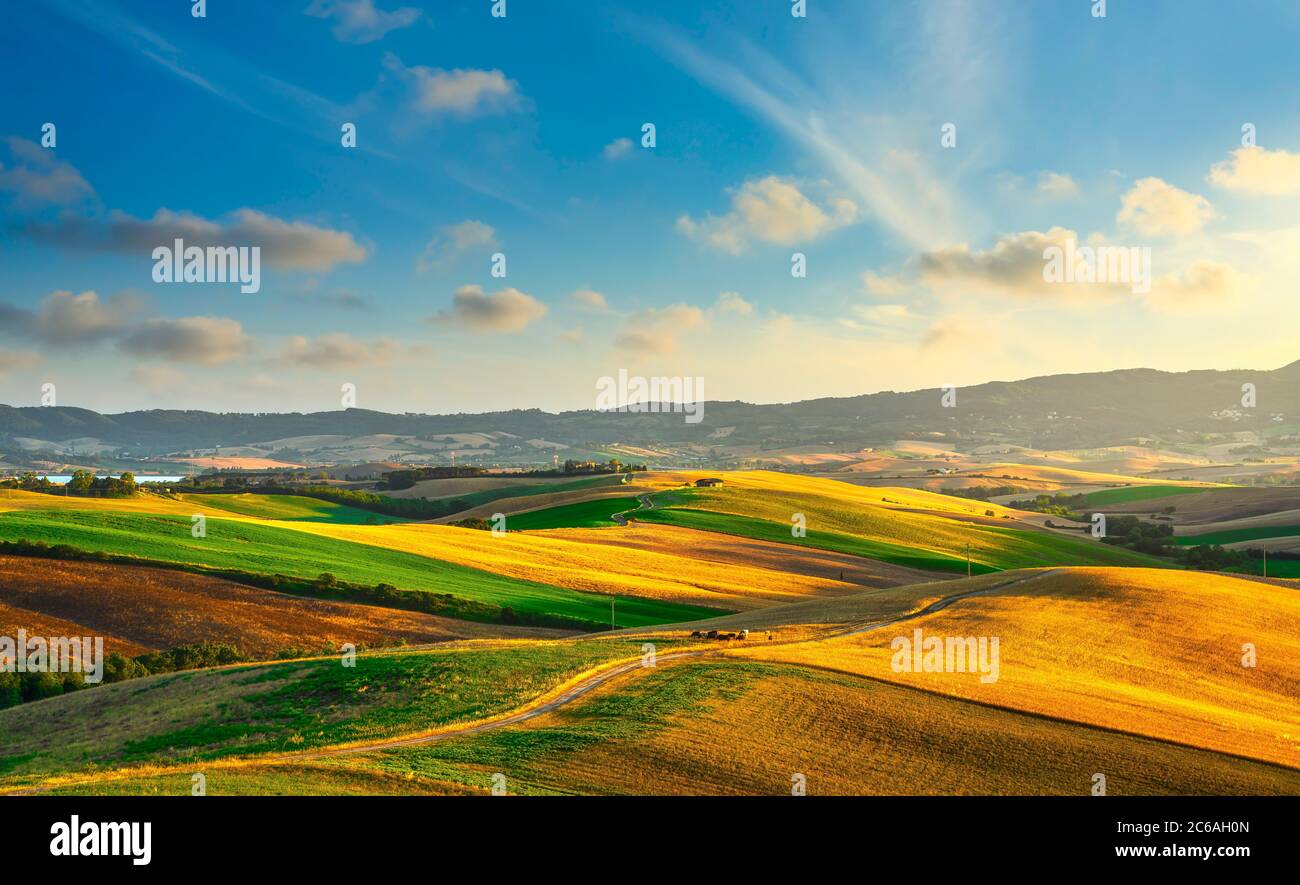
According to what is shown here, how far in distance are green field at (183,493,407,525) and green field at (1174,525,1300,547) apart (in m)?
137

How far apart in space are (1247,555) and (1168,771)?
4645 inches

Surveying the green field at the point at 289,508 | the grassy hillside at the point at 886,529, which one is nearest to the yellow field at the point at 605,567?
the grassy hillside at the point at 886,529

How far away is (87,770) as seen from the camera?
32.0 meters

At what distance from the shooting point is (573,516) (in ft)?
453

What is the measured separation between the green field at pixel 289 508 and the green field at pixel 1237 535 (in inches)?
5387

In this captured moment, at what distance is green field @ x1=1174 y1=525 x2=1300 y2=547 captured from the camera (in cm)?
13736

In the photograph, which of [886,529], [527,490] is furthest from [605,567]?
[527,490]

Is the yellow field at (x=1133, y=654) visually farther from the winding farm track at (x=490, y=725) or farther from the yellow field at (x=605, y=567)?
the yellow field at (x=605, y=567)

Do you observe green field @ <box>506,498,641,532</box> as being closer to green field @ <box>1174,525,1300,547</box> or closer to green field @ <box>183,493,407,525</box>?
green field @ <box>183,493,407,525</box>

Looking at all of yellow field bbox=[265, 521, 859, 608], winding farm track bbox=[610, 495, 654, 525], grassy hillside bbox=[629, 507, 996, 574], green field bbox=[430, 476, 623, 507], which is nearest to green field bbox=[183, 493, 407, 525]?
green field bbox=[430, 476, 623, 507]

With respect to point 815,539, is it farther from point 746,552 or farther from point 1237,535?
point 1237,535

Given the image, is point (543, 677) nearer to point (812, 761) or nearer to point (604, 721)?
point (604, 721)
